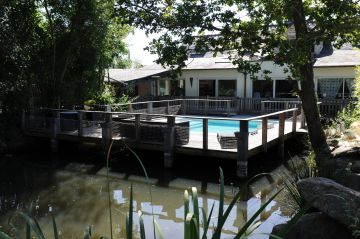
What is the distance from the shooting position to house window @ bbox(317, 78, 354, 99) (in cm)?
1900

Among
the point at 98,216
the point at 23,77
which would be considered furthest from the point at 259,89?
the point at 98,216

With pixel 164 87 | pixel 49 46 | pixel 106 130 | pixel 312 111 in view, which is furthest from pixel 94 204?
pixel 164 87

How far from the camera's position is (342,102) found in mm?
16781

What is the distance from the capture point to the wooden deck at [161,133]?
9.88 metres

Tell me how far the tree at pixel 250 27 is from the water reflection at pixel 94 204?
6.62ft

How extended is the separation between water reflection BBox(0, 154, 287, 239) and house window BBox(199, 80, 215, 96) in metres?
13.8

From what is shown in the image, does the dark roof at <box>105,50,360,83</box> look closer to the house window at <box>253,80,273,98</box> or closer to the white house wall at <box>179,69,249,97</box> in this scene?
the white house wall at <box>179,69,249,97</box>

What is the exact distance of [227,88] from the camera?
22.8 metres

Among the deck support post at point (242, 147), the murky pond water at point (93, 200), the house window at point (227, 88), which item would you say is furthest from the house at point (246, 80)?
the deck support post at point (242, 147)

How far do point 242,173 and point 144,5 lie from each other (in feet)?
15.3

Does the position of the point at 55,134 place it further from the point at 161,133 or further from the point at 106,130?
the point at 161,133

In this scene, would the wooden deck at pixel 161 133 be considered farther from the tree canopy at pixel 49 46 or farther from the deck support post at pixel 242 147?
the tree canopy at pixel 49 46

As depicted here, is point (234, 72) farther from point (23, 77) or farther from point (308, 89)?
point (308, 89)

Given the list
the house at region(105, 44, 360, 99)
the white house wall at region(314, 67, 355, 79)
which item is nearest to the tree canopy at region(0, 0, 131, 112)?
the house at region(105, 44, 360, 99)
